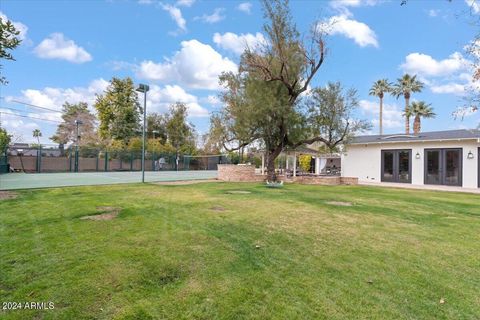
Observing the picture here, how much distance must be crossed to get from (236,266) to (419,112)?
1294 inches

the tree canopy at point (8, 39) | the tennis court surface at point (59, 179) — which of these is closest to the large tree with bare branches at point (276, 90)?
the tennis court surface at point (59, 179)

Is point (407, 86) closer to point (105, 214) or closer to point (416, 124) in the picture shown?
point (416, 124)

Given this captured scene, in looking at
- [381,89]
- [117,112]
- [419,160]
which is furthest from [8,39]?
[381,89]

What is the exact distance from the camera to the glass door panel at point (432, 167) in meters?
16.5

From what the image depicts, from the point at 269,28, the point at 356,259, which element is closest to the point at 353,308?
the point at 356,259

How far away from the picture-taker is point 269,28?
46.3ft

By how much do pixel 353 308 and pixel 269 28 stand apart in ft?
45.3

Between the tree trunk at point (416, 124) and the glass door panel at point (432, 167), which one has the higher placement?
the tree trunk at point (416, 124)

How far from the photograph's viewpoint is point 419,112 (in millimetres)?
30047

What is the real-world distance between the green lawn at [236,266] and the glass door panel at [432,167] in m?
12.3

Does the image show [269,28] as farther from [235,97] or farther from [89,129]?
[89,129]

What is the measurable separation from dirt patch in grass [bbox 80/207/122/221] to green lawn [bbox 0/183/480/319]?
0.24 meters

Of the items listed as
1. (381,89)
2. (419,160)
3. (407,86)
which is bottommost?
(419,160)

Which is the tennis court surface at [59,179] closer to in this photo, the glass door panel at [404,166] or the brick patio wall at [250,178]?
the brick patio wall at [250,178]
